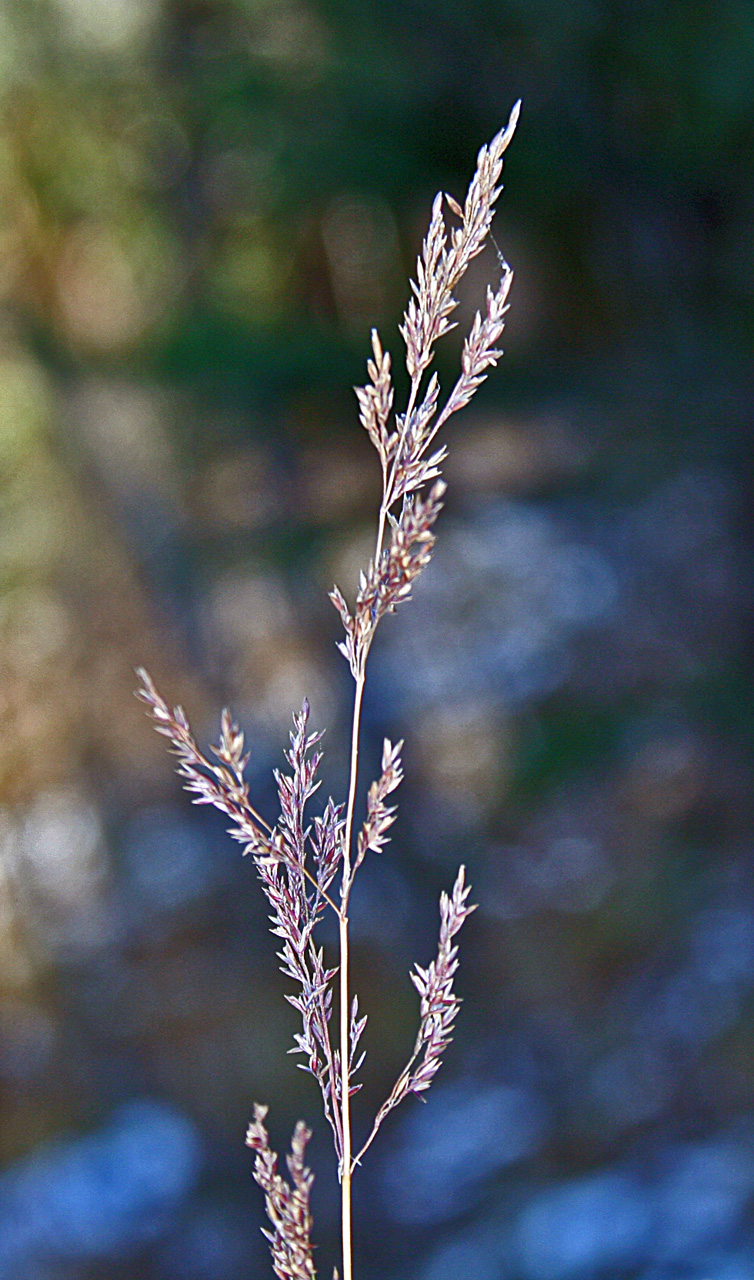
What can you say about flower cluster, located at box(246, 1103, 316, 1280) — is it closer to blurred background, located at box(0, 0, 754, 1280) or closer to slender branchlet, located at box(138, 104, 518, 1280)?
slender branchlet, located at box(138, 104, 518, 1280)

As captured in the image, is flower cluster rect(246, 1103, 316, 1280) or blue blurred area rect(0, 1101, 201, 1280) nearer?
flower cluster rect(246, 1103, 316, 1280)

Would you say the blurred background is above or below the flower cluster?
above

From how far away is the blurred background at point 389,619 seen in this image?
2.92 metres

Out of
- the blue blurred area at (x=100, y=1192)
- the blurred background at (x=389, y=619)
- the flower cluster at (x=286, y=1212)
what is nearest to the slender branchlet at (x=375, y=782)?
the flower cluster at (x=286, y=1212)

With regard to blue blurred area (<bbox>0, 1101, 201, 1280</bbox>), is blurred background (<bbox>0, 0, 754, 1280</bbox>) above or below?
above

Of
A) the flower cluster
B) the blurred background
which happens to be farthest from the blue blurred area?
the flower cluster

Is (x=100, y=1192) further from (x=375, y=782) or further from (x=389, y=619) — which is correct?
(x=375, y=782)

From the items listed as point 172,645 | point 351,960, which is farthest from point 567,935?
point 172,645

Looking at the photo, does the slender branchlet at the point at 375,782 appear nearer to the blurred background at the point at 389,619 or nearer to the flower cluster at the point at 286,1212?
the flower cluster at the point at 286,1212

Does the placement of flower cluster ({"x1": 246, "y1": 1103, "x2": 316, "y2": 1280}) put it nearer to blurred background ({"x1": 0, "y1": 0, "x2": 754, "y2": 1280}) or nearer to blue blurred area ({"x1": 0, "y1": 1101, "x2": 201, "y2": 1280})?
blurred background ({"x1": 0, "y1": 0, "x2": 754, "y2": 1280})

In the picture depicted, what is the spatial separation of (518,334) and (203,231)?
4.40 ft

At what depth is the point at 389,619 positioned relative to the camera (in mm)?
4340

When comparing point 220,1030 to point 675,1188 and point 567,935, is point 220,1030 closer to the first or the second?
point 567,935

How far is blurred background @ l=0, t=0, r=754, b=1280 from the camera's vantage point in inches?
115
